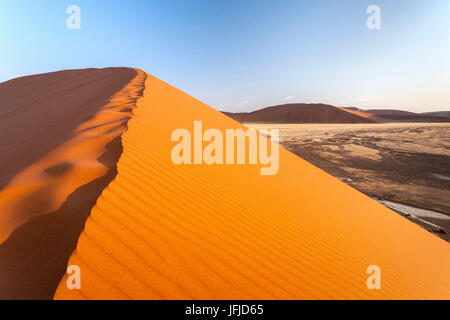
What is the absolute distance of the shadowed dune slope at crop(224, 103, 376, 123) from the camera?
49.3 m

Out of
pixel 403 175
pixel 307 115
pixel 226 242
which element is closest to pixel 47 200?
pixel 226 242

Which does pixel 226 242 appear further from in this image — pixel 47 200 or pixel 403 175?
pixel 403 175

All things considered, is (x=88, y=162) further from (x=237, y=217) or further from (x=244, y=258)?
(x=244, y=258)

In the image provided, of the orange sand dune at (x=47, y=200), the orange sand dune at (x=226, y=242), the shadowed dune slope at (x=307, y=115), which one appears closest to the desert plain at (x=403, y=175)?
the orange sand dune at (x=226, y=242)

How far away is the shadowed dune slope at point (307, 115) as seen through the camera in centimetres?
4935

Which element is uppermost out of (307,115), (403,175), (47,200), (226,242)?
(307,115)

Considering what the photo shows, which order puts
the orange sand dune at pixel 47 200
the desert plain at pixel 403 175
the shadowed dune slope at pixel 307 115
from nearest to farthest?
the orange sand dune at pixel 47 200, the desert plain at pixel 403 175, the shadowed dune slope at pixel 307 115

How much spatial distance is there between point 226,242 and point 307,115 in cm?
5909

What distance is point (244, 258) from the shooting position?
159 centimetres

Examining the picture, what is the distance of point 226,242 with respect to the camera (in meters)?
1.67

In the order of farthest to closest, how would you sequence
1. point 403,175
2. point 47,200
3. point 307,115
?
point 307,115 < point 403,175 < point 47,200

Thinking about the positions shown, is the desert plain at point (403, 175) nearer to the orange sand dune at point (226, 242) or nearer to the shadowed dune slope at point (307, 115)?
the orange sand dune at point (226, 242)

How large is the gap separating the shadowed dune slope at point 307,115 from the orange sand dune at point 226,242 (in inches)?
2024
